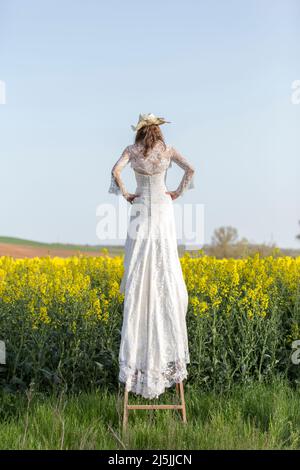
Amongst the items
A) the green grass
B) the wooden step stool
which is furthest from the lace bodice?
the green grass

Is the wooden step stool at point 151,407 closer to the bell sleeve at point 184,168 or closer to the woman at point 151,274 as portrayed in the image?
the woman at point 151,274

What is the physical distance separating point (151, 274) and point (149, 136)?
36.9 inches

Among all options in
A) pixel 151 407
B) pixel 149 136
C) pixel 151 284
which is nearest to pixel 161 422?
pixel 151 407

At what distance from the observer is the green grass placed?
4137mm

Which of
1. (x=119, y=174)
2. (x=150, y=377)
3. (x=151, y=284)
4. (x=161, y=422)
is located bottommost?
(x=161, y=422)

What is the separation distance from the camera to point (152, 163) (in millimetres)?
4602

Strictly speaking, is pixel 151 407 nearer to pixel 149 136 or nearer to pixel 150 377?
pixel 150 377

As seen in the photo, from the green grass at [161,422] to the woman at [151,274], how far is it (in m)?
0.32

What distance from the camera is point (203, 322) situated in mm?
5664

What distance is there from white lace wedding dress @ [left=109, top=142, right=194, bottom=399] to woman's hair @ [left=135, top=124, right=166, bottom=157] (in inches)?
1.4

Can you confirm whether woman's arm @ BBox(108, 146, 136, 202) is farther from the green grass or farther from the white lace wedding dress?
the green grass
